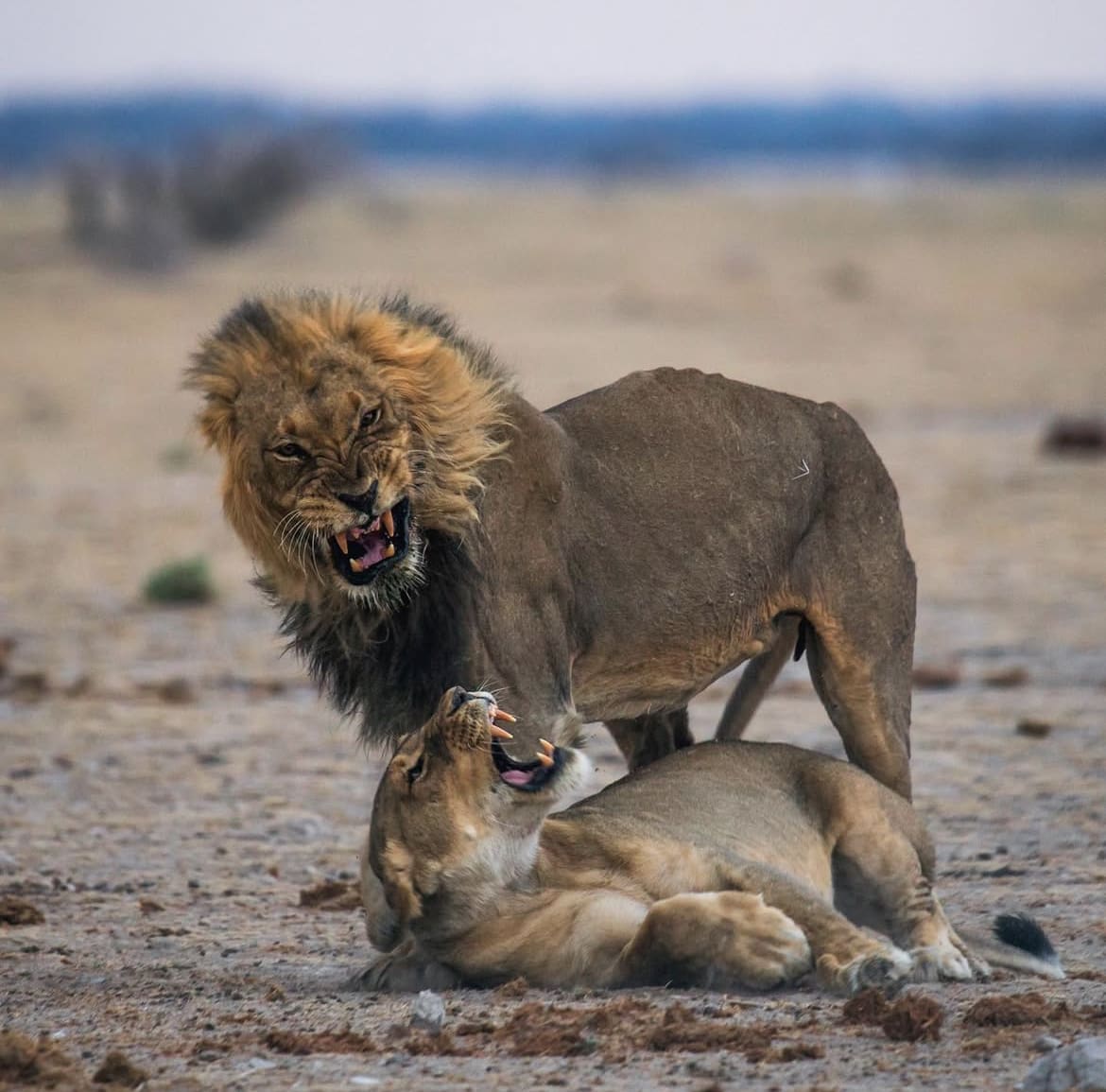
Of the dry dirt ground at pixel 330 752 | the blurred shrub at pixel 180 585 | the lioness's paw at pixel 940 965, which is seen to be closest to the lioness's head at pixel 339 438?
the dry dirt ground at pixel 330 752

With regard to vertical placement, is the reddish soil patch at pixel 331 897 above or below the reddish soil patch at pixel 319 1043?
below

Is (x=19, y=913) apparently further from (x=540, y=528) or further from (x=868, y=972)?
(x=868, y=972)

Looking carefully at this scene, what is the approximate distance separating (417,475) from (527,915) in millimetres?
1180

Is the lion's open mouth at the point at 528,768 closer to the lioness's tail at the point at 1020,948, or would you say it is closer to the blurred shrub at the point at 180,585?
the lioness's tail at the point at 1020,948

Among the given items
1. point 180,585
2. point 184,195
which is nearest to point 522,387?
point 180,585

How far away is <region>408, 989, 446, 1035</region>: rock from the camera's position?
5.03 meters

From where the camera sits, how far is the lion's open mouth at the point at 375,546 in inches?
227

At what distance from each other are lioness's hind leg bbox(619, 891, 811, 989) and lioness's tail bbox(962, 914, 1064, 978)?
65 cm

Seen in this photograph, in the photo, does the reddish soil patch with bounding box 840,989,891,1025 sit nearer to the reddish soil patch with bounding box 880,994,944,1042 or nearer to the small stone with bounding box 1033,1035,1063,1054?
the reddish soil patch with bounding box 880,994,944,1042

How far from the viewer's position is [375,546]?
19.0 feet

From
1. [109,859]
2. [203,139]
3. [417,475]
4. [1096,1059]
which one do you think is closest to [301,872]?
[109,859]

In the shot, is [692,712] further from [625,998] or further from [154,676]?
[625,998]

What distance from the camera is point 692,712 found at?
994cm

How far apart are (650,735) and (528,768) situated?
1.43 meters
